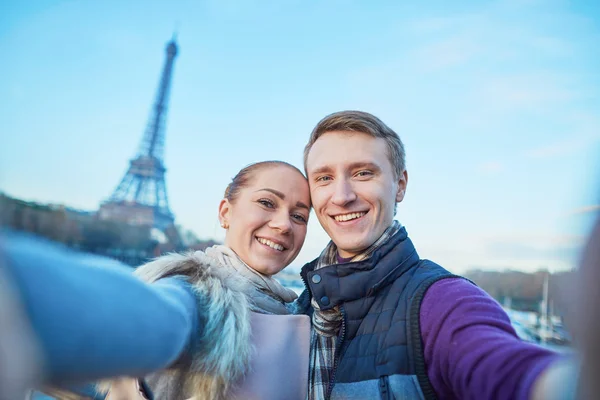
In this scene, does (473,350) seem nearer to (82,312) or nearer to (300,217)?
(82,312)

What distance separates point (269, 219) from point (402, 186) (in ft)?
2.85

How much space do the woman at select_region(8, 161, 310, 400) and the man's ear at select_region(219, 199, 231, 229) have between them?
0.62 ft

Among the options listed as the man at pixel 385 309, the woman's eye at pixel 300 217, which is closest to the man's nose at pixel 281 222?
the woman's eye at pixel 300 217

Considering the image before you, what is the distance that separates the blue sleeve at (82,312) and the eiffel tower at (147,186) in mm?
34943

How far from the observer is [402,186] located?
2.27m

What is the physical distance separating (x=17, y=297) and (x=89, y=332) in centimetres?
11

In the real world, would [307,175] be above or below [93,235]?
below

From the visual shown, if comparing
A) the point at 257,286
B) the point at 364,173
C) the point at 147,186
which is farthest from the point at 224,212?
the point at 147,186

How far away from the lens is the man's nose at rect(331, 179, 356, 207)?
1.93 m

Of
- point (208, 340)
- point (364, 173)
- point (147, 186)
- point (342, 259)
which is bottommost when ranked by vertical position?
point (208, 340)

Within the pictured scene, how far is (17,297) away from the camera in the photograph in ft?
1.50

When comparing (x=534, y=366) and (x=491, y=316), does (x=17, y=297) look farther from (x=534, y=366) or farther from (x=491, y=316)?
(x=491, y=316)

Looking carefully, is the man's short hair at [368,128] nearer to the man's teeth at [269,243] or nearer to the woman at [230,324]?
the woman at [230,324]

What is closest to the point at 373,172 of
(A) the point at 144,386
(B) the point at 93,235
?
(A) the point at 144,386
